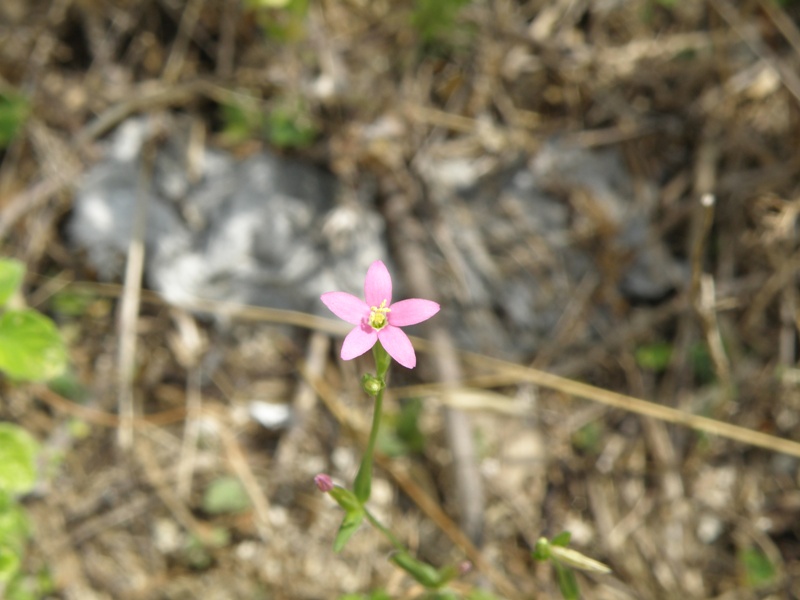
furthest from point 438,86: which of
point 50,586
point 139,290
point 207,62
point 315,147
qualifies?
point 50,586

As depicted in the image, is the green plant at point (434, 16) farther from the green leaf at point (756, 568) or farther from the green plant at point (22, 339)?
the green leaf at point (756, 568)

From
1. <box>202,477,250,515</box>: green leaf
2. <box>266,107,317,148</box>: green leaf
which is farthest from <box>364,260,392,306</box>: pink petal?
<box>266,107,317,148</box>: green leaf

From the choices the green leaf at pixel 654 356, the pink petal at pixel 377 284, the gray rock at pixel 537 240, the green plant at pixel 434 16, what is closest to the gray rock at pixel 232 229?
the gray rock at pixel 537 240

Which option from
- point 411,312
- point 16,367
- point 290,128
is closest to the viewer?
point 411,312

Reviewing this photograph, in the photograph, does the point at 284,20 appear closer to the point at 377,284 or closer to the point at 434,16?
the point at 434,16

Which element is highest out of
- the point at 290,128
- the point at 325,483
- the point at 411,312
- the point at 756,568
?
the point at 290,128

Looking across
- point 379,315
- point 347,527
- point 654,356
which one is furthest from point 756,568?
point 379,315

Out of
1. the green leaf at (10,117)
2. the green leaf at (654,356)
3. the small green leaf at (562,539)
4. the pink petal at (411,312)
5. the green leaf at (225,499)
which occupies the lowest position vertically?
the small green leaf at (562,539)

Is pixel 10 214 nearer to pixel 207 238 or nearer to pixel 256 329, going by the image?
pixel 207 238
